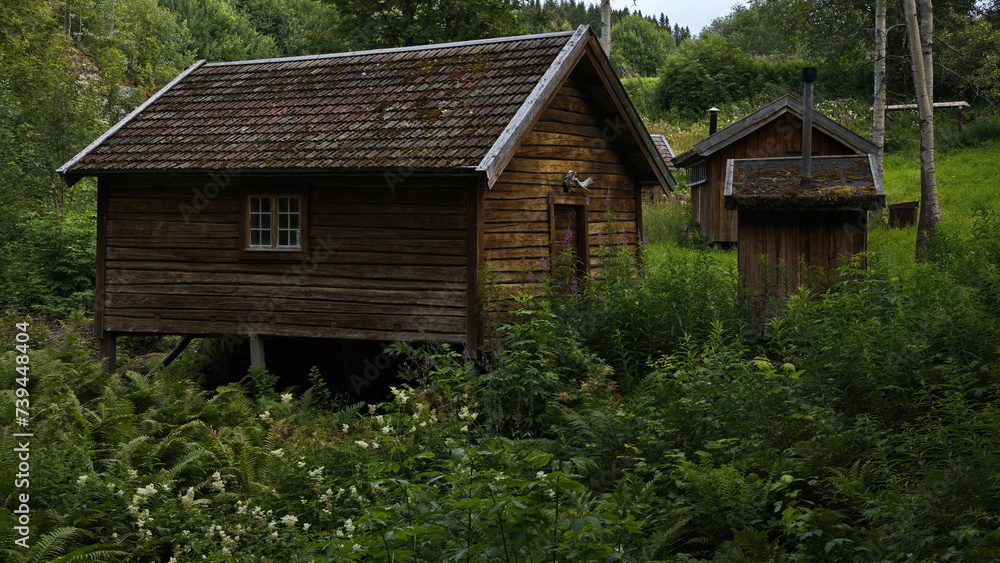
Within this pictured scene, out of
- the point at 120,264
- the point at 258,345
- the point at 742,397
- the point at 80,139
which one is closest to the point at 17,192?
the point at 80,139

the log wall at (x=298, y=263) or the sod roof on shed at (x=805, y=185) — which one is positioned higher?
the sod roof on shed at (x=805, y=185)

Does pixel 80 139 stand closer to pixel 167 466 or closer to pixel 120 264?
pixel 120 264

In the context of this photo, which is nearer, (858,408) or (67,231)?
(858,408)

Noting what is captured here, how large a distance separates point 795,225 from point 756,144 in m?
10.9

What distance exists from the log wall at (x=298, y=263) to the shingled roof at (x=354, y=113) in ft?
1.78

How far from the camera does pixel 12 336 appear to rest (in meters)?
14.1

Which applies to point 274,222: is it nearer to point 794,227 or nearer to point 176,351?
point 176,351

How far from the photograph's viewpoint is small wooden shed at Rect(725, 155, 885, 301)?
33.5ft

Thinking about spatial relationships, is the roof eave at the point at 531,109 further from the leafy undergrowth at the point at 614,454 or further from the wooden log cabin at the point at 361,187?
the leafy undergrowth at the point at 614,454

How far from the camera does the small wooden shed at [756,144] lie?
63.3ft

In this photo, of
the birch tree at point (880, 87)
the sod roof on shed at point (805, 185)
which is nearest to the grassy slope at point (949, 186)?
the birch tree at point (880, 87)

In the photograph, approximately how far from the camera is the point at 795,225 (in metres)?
10.5

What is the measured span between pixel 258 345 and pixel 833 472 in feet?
30.2

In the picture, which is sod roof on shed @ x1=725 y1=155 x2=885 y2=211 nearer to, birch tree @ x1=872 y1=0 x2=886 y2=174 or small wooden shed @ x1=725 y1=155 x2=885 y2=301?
small wooden shed @ x1=725 y1=155 x2=885 y2=301
